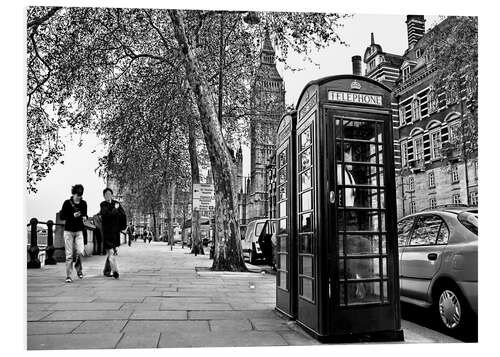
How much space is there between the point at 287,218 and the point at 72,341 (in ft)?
7.81

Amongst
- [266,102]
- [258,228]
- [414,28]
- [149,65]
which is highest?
[149,65]

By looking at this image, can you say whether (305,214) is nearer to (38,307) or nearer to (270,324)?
(270,324)

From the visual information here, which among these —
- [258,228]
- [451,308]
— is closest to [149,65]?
[258,228]

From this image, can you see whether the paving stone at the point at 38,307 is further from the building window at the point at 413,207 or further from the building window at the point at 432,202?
the building window at the point at 432,202

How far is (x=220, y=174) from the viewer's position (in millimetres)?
→ 10031

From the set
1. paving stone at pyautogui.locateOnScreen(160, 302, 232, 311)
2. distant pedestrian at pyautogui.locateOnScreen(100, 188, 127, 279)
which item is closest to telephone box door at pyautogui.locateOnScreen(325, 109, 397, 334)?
paving stone at pyautogui.locateOnScreen(160, 302, 232, 311)

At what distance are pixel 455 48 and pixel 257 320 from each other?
4.97 meters

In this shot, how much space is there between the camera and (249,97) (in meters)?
16.3

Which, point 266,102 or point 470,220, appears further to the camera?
point 266,102

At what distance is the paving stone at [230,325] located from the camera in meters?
4.37

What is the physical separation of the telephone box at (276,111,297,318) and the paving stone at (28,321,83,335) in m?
2.12

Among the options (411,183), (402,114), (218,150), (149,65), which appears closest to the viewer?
(411,183)
